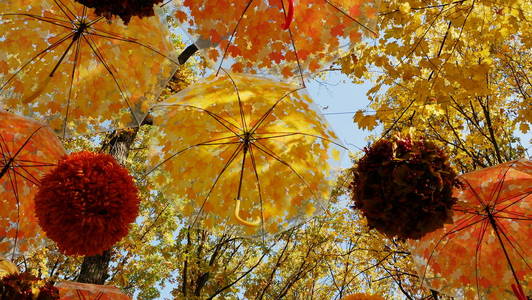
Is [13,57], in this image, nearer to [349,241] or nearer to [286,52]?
[286,52]

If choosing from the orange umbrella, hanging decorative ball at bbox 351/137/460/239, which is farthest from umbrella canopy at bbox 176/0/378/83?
the orange umbrella

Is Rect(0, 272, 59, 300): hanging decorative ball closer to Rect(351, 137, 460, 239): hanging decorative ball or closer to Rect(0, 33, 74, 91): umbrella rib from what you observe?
Rect(0, 33, 74, 91): umbrella rib

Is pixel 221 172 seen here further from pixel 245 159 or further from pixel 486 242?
pixel 486 242

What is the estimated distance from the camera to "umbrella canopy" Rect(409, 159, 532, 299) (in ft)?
9.58

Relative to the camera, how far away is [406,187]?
210 centimetres

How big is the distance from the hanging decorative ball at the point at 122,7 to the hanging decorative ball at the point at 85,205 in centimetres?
99

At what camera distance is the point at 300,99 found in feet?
10.5

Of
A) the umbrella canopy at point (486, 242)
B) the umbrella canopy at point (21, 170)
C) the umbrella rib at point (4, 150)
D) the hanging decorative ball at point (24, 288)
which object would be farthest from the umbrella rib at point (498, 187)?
the umbrella rib at point (4, 150)

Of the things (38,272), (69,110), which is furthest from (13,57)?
(38,272)

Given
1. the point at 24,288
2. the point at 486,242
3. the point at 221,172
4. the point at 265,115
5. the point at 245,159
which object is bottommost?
the point at 24,288

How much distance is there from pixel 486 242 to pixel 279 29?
7.88ft

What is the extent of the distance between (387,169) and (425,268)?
4.34 feet

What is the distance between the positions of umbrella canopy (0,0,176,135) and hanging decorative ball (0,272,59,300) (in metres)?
1.29

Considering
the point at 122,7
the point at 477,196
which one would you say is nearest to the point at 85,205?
the point at 122,7
